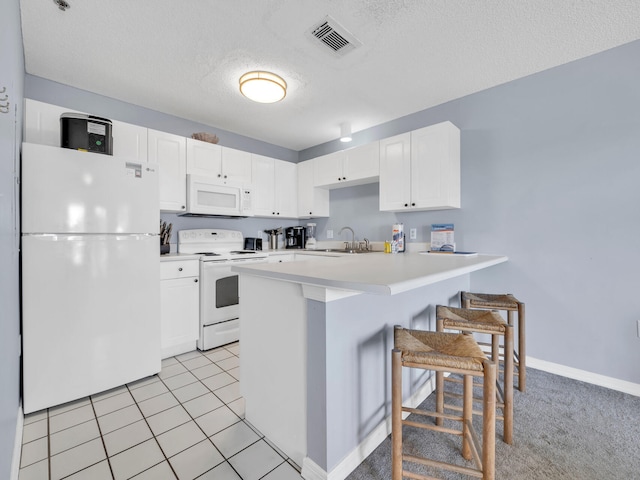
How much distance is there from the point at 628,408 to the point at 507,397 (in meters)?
1.04

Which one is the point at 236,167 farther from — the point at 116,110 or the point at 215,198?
the point at 116,110

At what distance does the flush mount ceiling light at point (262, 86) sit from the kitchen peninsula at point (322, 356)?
1.58 m

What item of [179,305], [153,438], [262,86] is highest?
[262,86]

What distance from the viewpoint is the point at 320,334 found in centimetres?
117

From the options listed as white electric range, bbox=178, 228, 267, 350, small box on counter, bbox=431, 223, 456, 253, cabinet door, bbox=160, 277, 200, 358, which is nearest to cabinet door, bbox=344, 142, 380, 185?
small box on counter, bbox=431, 223, 456, 253

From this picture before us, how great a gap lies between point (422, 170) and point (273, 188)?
6.23ft

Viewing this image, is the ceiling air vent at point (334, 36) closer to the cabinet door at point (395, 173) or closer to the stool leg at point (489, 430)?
the cabinet door at point (395, 173)

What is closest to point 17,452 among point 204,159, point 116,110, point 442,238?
point 204,159

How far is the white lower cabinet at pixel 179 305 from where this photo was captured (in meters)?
2.45

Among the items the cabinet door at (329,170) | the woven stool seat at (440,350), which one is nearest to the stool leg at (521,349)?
the woven stool seat at (440,350)

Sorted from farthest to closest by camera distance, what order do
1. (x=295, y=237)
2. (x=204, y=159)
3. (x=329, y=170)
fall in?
(x=295, y=237) → (x=329, y=170) → (x=204, y=159)

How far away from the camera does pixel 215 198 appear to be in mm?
3092

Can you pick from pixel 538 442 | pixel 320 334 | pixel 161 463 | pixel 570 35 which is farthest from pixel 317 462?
pixel 570 35

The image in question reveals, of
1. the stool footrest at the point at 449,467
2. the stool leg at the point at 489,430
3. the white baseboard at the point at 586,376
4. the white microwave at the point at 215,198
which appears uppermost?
the white microwave at the point at 215,198
